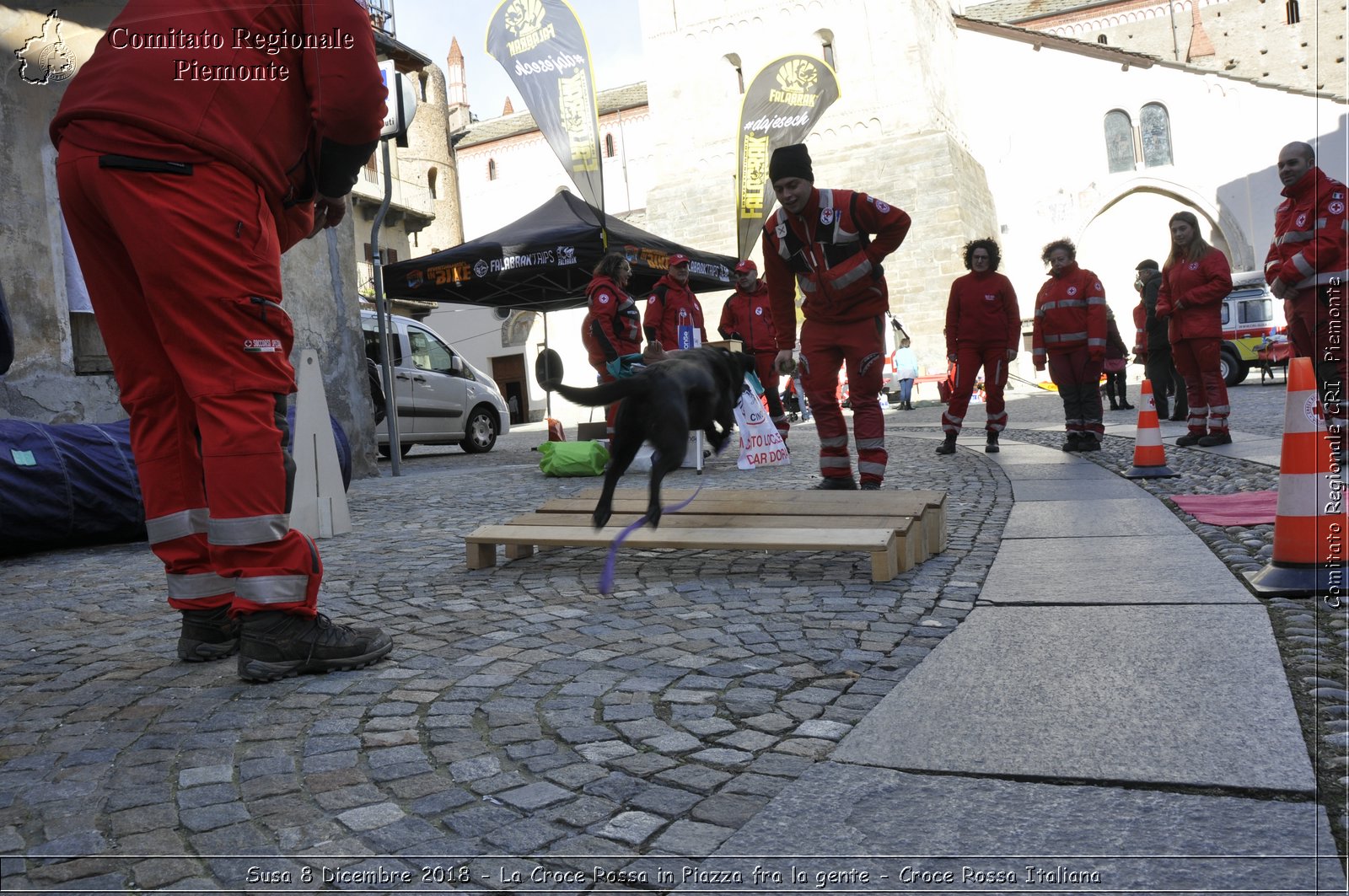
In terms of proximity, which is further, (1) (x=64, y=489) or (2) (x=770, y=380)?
(2) (x=770, y=380)

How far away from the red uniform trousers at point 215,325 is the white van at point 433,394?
1076 cm

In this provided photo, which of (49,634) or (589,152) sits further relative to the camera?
(589,152)

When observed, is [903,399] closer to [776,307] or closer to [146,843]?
[776,307]

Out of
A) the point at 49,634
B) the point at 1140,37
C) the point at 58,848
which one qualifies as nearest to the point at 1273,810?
the point at 58,848

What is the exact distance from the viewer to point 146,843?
74.4 inches

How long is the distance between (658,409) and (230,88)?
146cm

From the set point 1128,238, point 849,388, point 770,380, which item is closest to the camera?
point 849,388

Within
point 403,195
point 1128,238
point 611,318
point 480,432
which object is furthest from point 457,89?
point 611,318

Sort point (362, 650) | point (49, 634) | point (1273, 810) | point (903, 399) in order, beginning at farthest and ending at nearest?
1. point (903, 399)
2. point (49, 634)
3. point (362, 650)
4. point (1273, 810)

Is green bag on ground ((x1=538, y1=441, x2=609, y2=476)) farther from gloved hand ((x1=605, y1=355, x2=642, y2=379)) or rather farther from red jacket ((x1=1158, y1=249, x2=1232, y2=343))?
red jacket ((x1=1158, y1=249, x2=1232, y2=343))

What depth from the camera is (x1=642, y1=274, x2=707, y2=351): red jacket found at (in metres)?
10.4

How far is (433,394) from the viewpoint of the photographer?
14.6 metres

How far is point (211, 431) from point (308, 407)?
11.4 ft

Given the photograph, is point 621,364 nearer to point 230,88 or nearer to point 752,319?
point 752,319
